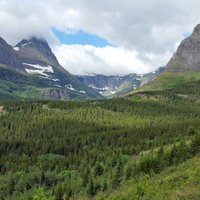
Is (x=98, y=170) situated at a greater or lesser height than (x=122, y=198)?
lesser

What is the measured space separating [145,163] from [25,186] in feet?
196

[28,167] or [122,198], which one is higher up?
[122,198]

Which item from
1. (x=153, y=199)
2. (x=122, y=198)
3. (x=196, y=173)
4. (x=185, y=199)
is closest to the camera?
(x=185, y=199)

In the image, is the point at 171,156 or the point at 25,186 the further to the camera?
the point at 25,186

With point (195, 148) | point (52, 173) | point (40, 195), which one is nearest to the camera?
point (40, 195)

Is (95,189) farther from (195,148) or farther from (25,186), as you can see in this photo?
(25,186)

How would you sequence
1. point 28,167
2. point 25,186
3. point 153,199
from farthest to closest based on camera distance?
point 28,167
point 25,186
point 153,199

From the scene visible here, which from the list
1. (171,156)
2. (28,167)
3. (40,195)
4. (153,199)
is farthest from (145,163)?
(28,167)

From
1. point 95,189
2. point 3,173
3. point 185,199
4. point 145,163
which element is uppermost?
point 185,199

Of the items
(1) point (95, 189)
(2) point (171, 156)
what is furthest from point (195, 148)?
(1) point (95, 189)

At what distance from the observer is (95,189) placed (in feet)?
419

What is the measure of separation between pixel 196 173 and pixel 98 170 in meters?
107

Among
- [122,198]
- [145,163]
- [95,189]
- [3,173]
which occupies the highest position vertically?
[122,198]

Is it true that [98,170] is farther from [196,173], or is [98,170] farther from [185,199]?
[185,199]
